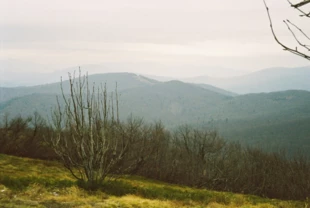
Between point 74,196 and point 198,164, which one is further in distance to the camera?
point 198,164

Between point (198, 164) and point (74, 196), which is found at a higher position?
point (74, 196)

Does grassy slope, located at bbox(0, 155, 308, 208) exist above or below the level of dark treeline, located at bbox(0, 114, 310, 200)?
above

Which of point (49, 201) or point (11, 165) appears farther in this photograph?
point (11, 165)

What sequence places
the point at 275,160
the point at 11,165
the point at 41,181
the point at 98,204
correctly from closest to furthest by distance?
the point at 98,204, the point at 41,181, the point at 11,165, the point at 275,160

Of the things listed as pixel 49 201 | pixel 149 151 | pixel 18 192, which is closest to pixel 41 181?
pixel 18 192

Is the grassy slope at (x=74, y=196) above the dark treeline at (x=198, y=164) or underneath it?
above

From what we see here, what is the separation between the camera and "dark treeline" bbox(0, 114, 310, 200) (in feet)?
185

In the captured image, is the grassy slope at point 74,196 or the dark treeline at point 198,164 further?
the dark treeline at point 198,164

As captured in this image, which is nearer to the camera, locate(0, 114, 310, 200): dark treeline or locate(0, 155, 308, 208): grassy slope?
locate(0, 155, 308, 208): grassy slope

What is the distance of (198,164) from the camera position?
6700 cm

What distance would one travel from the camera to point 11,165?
37.1m

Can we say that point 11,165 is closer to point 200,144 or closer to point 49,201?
point 49,201

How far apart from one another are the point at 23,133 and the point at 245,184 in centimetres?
4558

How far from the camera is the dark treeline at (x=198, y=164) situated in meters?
56.3
